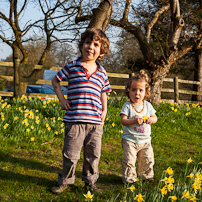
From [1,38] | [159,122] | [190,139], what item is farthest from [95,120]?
[1,38]

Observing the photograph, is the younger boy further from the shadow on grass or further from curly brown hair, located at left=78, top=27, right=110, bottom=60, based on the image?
the shadow on grass

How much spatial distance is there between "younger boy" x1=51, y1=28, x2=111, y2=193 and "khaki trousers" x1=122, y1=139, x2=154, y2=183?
37 centimetres

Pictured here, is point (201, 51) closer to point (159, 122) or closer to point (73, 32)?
point (73, 32)

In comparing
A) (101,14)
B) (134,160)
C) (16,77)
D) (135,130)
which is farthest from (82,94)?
(16,77)

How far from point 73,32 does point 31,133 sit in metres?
6.73

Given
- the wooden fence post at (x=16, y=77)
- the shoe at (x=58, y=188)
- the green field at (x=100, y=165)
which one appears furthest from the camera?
the wooden fence post at (x=16, y=77)

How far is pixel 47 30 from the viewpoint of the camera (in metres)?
9.79

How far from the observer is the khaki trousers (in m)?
2.44

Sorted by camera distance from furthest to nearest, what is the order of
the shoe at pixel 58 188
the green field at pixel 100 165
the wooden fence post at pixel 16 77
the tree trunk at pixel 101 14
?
the wooden fence post at pixel 16 77
the tree trunk at pixel 101 14
the shoe at pixel 58 188
the green field at pixel 100 165

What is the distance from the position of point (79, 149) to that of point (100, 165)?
3.78 ft

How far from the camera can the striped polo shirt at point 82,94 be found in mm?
2145

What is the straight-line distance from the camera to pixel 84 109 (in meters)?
2.15

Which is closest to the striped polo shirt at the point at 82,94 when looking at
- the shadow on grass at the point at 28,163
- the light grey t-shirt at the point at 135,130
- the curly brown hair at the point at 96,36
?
the curly brown hair at the point at 96,36

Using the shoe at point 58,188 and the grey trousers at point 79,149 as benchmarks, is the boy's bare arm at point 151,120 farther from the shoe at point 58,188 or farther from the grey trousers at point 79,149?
the shoe at point 58,188
